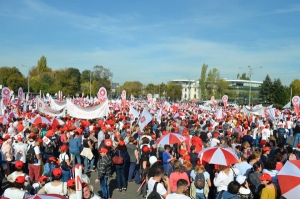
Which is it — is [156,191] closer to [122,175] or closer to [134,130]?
[122,175]

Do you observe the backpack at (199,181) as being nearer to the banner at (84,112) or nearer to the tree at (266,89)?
the banner at (84,112)

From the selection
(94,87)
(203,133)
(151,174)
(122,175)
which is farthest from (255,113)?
(94,87)

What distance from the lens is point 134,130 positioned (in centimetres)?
1198

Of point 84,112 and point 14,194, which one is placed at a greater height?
point 84,112

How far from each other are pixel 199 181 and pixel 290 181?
1968 mm

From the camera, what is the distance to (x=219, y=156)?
6.17 meters

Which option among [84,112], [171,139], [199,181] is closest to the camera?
[199,181]

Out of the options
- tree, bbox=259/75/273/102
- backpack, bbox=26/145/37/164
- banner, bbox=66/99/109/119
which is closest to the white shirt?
backpack, bbox=26/145/37/164

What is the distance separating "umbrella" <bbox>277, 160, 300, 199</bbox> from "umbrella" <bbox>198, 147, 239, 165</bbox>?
159 cm

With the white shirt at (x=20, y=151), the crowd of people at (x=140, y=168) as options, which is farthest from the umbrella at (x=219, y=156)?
the white shirt at (x=20, y=151)

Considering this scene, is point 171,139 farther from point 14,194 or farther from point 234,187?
point 14,194

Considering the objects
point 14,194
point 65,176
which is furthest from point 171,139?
point 14,194

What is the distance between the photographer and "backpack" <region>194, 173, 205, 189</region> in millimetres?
5918

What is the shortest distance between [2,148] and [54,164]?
2.25 meters
